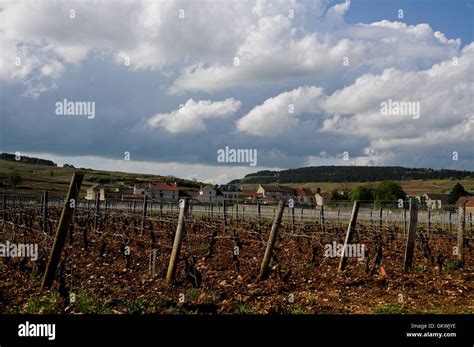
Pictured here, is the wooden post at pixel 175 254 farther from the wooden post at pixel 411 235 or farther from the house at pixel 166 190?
the house at pixel 166 190

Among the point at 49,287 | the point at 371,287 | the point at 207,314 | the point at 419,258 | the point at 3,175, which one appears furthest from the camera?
the point at 3,175

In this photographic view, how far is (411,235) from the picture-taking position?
1330cm

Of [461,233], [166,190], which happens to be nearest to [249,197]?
[166,190]

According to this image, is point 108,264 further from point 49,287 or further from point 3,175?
point 3,175

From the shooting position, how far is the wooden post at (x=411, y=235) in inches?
516

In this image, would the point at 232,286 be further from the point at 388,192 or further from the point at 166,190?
the point at 166,190

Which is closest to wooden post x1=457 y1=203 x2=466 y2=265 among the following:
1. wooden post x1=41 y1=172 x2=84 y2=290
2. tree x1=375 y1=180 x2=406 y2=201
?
wooden post x1=41 y1=172 x2=84 y2=290

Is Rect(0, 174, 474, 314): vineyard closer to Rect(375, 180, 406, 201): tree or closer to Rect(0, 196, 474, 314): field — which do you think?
Rect(0, 196, 474, 314): field

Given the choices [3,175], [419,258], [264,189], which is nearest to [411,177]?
[264,189]

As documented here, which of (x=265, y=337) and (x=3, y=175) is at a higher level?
(x=3, y=175)

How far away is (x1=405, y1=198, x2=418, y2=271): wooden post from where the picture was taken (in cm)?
1312

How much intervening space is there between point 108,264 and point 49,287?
347cm

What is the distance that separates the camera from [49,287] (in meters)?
9.80

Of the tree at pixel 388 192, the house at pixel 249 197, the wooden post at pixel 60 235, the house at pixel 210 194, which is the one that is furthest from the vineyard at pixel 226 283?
the house at pixel 210 194
